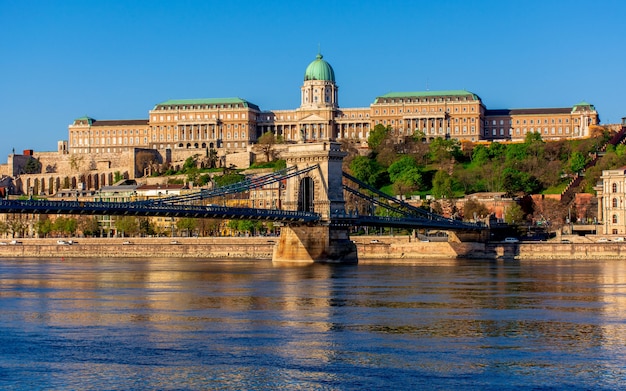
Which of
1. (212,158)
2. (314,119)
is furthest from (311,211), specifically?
(314,119)

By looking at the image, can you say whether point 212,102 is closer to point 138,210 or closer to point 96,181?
point 96,181

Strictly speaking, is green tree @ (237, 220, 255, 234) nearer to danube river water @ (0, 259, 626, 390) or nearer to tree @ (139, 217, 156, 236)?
tree @ (139, 217, 156, 236)

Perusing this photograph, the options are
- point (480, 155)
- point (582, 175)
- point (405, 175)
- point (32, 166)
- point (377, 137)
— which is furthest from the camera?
point (32, 166)

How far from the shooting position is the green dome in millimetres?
134750

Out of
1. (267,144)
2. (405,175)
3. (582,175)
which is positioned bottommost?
(582,175)

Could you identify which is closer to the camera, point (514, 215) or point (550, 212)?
point (514, 215)

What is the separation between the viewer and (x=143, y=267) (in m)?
59.3

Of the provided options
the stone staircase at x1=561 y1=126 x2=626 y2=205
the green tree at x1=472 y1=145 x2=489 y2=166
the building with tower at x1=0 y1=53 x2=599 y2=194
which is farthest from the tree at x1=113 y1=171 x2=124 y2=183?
the stone staircase at x1=561 y1=126 x2=626 y2=205

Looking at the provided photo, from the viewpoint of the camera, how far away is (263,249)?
73.1m

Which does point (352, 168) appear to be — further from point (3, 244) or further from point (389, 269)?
point (389, 269)

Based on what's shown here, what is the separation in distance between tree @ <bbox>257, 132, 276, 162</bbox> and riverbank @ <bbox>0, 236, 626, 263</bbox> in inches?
1562

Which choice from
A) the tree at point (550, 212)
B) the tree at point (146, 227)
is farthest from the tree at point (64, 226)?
the tree at point (550, 212)

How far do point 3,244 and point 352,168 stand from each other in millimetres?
32699

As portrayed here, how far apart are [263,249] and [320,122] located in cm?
5897
